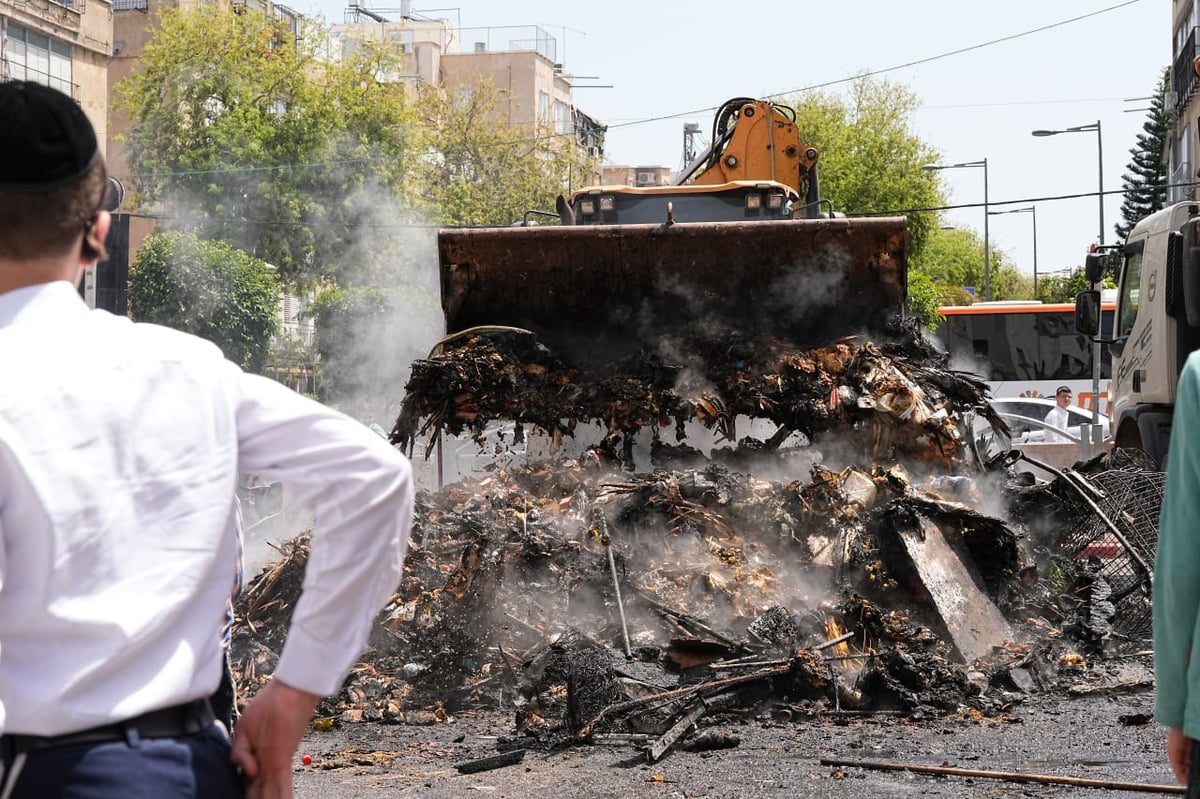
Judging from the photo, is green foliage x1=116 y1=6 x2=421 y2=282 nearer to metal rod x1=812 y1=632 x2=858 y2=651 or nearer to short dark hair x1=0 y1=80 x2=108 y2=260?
metal rod x1=812 y1=632 x2=858 y2=651

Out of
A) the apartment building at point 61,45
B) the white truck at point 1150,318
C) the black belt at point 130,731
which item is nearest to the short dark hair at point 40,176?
the black belt at point 130,731

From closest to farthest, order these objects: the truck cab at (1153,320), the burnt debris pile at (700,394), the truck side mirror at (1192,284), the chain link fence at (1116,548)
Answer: the chain link fence at (1116,548)
the burnt debris pile at (700,394)
the truck side mirror at (1192,284)
the truck cab at (1153,320)

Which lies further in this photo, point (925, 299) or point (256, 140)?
point (925, 299)

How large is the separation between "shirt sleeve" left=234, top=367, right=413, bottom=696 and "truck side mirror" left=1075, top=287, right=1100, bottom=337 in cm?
907

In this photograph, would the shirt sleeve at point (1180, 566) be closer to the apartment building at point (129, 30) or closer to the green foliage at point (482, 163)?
the green foliage at point (482, 163)

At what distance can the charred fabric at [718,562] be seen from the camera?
20.4 feet

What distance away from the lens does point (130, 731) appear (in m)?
1.64

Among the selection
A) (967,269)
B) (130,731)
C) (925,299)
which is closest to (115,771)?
(130,731)

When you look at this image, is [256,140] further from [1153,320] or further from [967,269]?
[967,269]

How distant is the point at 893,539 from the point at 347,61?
29.9m

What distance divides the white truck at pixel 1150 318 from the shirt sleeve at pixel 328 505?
7678mm

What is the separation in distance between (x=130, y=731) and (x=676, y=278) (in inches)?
309

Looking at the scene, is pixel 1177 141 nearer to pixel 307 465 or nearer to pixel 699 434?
pixel 699 434

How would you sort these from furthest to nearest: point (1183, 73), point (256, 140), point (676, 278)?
1. point (1183, 73)
2. point (256, 140)
3. point (676, 278)
